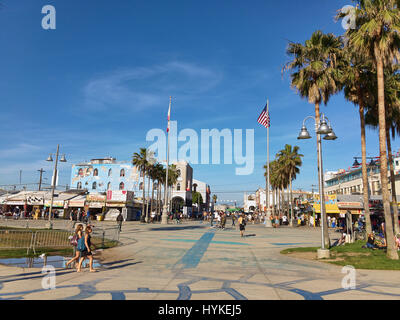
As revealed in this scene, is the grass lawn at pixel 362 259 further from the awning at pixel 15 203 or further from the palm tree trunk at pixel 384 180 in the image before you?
the awning at pixel 15 203

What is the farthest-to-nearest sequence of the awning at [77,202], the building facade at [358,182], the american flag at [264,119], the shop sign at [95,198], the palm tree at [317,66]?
the building facade at [358,182], the awning at [77,202], the shop sign at [95,198], the american flag at [264,119], the palm tree at [317,66]

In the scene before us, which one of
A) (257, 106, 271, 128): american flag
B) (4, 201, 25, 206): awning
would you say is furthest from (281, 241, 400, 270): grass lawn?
(4, 201, 25, 206): awning

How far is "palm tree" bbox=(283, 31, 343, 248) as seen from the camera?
1630 centimetres

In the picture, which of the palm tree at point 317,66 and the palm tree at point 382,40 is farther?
the palm tree at point 317,66

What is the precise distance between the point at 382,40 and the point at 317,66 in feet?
12.0

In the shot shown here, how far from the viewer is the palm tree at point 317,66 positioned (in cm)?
1630

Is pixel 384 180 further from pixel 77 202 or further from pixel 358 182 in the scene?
pixel 358 182

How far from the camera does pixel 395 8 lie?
12992 mm

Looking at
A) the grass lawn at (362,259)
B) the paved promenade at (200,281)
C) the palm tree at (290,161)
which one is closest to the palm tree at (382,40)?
the grass lawn at (362,259)

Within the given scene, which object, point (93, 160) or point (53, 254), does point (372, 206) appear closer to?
point (53, 254)

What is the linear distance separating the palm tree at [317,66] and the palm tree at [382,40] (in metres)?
2.79

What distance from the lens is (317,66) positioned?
16.2 metres

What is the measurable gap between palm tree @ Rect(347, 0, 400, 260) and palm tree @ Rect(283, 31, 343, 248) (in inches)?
110

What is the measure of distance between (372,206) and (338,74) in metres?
21.7
